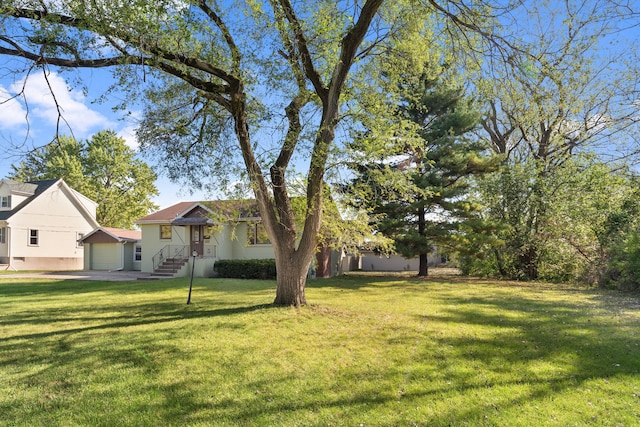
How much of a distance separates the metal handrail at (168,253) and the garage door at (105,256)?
7.20 metres

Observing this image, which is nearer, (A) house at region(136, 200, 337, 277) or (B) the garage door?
(A) house at region(136, 200, 337, 277)

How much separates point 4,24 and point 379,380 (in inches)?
321

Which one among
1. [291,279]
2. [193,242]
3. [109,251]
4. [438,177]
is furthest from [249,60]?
[109,251]

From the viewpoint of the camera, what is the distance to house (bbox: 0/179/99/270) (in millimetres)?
25594

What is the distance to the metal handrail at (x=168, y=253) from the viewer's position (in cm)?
2189

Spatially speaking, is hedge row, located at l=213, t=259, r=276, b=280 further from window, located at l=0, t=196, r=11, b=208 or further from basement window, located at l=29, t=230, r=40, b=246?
window, located at l=0, t=196, r=11, b=208

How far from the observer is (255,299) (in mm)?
10781

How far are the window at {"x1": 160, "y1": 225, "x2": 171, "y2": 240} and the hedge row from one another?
4338 mm

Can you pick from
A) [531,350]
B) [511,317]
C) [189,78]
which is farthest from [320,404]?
[189,78]

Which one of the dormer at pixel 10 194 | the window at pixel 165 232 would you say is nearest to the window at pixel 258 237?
the window at pixel 165 232

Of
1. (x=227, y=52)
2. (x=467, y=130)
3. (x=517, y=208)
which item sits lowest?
(x=517, y=208)

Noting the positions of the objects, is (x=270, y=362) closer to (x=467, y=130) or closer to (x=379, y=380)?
(x=379, y=380)

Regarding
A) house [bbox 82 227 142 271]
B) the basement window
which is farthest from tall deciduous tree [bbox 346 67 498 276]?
the basement window

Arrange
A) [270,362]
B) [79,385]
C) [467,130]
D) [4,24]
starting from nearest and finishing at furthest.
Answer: [79,385]
[270,362]
[4,24]
[467,130]
